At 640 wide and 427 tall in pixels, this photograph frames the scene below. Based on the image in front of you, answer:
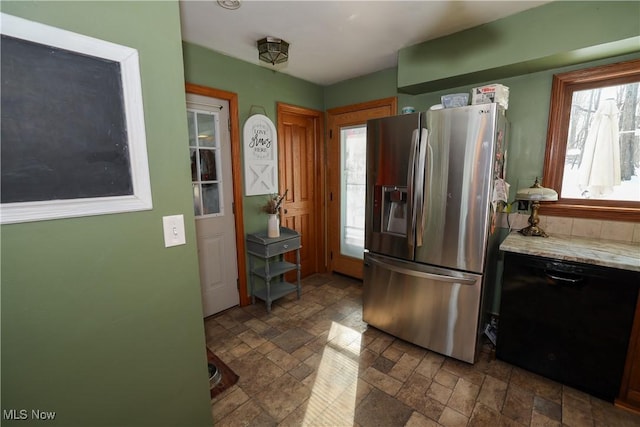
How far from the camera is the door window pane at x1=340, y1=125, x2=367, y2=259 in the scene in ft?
11.1

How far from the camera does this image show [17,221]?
0.82m

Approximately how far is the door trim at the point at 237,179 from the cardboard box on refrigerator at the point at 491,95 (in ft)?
6.79

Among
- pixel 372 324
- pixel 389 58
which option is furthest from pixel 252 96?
pixel 372 324

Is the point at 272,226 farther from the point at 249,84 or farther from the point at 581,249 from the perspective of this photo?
the point at 581,249

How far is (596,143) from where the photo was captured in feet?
6.64

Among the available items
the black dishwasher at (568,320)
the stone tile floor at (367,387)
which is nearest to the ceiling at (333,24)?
the black dishwasher at (568,320)

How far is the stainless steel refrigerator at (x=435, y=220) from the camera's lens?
1805 mm

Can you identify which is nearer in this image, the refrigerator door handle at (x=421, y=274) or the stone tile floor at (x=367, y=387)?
the stone tile floor at (x=367, y=387)

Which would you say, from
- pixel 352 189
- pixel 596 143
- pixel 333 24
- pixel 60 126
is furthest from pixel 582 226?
pixel 60 126

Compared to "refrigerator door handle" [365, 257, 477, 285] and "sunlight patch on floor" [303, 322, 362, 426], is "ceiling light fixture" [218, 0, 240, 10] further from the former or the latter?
"sunlight patch on floor" [303, 322, 362, 426]

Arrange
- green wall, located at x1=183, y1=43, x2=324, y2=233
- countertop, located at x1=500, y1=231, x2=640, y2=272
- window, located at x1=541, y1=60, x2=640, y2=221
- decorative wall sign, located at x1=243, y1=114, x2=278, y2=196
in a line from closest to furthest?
countertop, located at x1=500, y1=231, x2=640, y2=272, window, located at x1=541, y1=60, x2=640, y2=221, green wall, located at x1=183, y1=43, x2=324, y2=233, decorative wall sign, located at x1=243, y1=114, x2=278, y2=196

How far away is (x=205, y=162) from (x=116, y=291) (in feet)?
5.76

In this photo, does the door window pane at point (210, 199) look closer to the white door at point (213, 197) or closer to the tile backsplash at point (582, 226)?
the white door at point (213, 197)

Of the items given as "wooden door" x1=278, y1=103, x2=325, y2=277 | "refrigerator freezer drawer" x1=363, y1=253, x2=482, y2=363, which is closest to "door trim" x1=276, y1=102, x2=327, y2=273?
"wooden door" x1=278, y1=103, x2=325, y2=277
